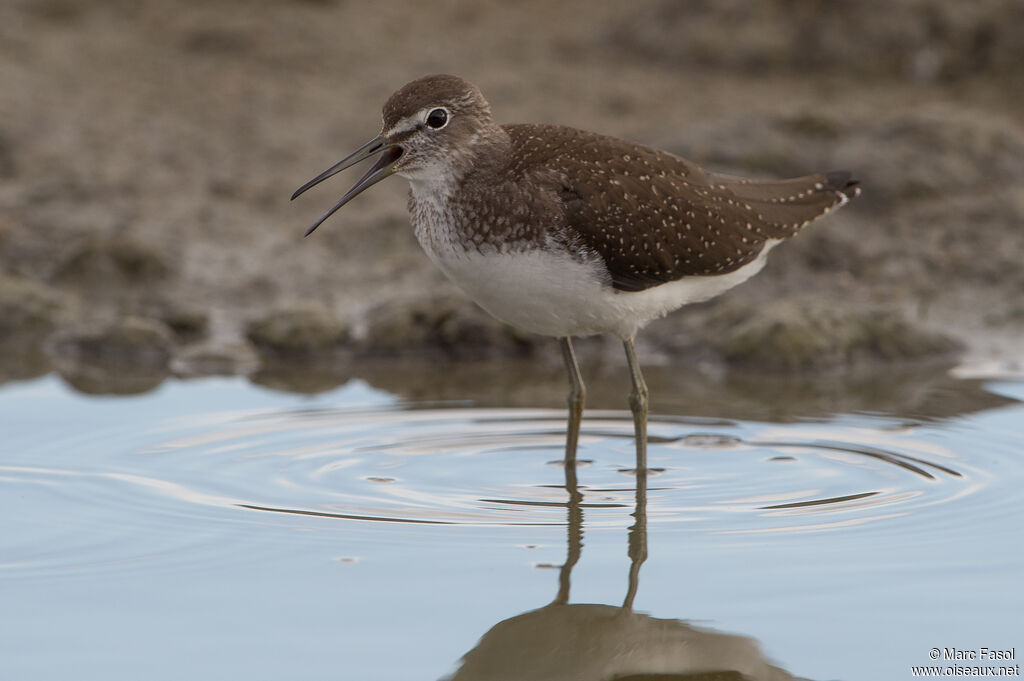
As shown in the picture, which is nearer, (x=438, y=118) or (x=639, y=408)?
(x=438, y=118)

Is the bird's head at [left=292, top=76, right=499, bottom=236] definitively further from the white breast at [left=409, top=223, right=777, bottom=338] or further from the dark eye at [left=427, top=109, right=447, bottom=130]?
the white breast at [left=409, top=223, right=777, bottom=338]

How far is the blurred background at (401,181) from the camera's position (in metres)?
9.05

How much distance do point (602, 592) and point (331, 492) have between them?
158 cm

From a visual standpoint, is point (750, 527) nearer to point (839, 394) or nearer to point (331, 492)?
point (331, 492)

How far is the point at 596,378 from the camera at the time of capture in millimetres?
8484

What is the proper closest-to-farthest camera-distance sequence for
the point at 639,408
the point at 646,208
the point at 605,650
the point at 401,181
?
the point at 605,650 < the point at 646,208 < the point at 639,408 < the point at 401,181

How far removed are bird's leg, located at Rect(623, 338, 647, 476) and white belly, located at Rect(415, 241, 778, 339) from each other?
0.29 m

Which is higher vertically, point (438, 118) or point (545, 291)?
point (438, 118)

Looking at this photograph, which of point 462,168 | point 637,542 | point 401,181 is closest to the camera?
point 637,542

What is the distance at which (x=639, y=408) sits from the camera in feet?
21.8

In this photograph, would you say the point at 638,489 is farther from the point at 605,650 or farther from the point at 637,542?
the point at 605,650

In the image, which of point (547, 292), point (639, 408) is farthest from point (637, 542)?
point (639, 408)

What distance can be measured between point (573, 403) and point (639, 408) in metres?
0.38

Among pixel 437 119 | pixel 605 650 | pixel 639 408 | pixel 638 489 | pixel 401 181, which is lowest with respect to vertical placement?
pixel 605 650
